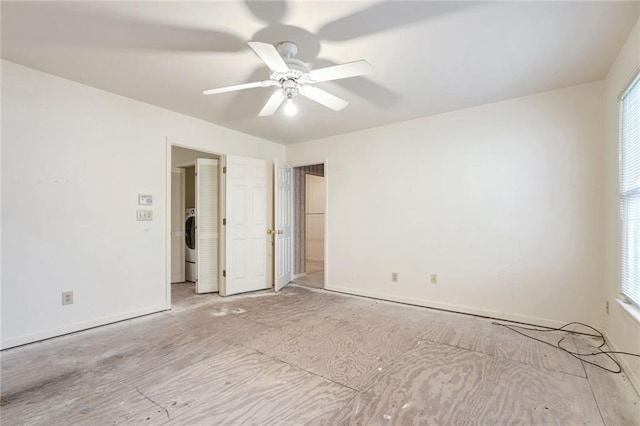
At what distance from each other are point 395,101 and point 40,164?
3.53 meters

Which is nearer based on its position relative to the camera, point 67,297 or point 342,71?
point 342,71

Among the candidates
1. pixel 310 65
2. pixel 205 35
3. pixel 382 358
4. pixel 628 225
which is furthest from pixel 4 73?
pixel 628 225

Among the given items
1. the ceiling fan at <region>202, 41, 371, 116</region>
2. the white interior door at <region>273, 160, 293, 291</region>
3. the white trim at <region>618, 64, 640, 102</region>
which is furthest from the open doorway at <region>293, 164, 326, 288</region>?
the white trim at <region>618, 64, 640, 102</region>

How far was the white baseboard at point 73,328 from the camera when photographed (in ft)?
8.08

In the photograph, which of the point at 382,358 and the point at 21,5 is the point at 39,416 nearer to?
the point at 382,358

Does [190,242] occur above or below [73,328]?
above

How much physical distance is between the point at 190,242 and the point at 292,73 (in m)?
4.01

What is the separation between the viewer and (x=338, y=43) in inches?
83.9

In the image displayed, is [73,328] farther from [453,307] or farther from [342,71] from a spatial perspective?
[453,307]

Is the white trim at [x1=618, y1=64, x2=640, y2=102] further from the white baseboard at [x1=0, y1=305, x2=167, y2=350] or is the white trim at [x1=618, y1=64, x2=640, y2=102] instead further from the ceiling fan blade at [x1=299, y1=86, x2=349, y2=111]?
the white baseboard at [x1=0, y1=305, x2=167, y2=350]

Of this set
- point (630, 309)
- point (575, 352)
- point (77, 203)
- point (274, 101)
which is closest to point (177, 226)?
point (77, 203)

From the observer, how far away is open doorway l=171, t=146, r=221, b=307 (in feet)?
14.4

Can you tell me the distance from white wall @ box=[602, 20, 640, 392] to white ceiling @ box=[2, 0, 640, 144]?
0.14 m

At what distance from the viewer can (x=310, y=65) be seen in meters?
2.43
